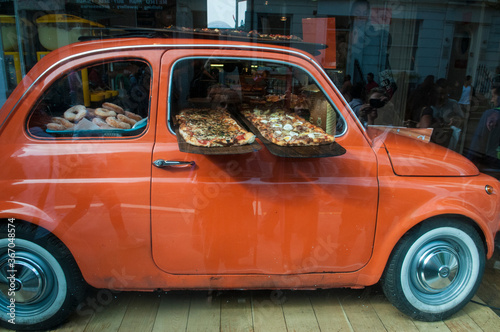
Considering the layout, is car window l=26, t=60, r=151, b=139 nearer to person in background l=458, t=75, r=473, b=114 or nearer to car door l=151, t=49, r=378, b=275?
car door l=151, t=49, r=378, b=275

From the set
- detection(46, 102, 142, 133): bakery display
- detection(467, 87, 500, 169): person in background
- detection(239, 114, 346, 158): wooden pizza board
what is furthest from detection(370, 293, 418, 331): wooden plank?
detection(467, 87, 500, 169): person in background

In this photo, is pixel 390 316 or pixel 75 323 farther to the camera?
pixel 390 316

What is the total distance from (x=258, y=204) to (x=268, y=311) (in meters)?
0.91

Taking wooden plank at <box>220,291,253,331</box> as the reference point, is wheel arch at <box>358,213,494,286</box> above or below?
above

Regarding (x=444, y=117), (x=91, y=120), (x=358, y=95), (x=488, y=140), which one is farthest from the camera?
(x=444, y=117)

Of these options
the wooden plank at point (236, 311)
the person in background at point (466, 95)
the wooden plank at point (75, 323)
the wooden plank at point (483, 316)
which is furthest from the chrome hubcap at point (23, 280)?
the person in background at point (466, 95)

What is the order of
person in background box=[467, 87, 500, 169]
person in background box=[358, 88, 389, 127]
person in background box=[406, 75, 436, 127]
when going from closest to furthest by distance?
person in background box=[358, 88, 389, 127] < person in background box=[467, 87, 500, 169] < person in background box=[406, 75, 436, 127]

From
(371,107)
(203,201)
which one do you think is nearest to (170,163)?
(203,201)

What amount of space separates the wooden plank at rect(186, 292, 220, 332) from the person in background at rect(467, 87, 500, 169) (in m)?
3.86

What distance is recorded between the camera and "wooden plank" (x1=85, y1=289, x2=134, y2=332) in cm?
248

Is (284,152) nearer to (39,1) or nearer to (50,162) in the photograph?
(50,162)

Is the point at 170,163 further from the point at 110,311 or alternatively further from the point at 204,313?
the point at 110,311

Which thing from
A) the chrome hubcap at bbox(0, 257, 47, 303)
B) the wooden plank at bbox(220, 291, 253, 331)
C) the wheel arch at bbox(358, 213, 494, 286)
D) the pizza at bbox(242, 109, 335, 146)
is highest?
the pizza at bbox(242, 109, 335, 146)

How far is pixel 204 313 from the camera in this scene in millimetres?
2623
